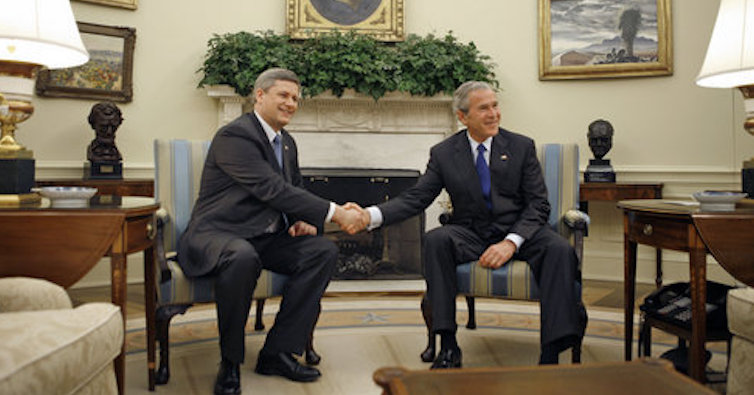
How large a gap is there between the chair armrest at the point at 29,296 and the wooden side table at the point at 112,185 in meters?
2.38

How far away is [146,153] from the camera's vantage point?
4699 millimetres

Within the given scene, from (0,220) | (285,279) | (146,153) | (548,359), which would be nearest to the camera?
(0,220)

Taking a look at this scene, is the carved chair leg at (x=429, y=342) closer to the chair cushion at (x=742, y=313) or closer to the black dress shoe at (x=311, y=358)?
the black dress shoe at (x=311, y=358)

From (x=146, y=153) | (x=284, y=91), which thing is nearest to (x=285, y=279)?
(x=284, y=91)

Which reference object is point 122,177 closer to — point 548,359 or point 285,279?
point 285,279

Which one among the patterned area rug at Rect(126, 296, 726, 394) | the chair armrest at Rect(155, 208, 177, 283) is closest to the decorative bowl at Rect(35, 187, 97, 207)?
the chair armrest at Rect(155, 208, 177, 283)

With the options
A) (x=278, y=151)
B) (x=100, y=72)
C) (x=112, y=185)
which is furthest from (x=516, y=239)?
(x=100, y=72)

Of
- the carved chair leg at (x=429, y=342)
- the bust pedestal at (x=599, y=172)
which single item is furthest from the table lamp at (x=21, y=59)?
the bust pedestal at (x=599, y=172)

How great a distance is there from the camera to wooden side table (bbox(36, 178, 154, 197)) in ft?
12.7

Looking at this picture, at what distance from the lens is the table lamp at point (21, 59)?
7.12 ft

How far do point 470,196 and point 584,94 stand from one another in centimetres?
270

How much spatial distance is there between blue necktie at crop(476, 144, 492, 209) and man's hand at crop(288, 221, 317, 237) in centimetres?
86

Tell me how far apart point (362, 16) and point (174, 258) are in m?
3.11

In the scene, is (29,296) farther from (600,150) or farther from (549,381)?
(600,150)
